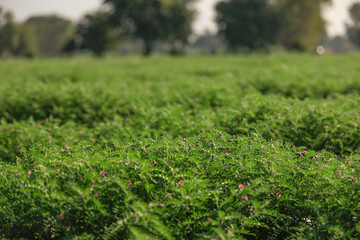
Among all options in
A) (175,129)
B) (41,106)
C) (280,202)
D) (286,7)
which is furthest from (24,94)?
(286,7)

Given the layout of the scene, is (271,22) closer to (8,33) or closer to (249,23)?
(249,23)

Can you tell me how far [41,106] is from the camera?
7000mm

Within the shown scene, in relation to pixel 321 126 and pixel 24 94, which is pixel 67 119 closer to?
pixel 24 94

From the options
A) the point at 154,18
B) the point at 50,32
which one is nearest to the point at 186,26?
the point at 154,18

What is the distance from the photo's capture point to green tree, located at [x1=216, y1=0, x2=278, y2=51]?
44.5 m

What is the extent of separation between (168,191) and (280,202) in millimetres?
1100

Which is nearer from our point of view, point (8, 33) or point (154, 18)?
point (154, 18)

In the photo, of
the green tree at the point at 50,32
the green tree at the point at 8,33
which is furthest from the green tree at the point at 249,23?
the green tree at the point at 50,32

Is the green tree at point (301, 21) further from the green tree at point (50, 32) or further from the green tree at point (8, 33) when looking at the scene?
the green tree at point (50, 32)

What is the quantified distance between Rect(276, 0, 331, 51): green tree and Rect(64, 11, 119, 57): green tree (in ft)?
80.7

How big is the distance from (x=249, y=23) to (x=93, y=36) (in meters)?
23.5

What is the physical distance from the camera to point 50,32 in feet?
278

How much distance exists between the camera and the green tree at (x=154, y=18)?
3681cm

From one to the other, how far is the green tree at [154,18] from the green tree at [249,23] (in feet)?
23.5
